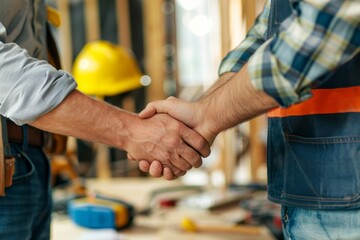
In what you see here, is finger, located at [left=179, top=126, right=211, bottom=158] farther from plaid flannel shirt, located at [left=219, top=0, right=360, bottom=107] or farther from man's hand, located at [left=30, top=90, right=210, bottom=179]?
plaid flannel shirt, located at [left=219, top=0, right=360, bottom=107]

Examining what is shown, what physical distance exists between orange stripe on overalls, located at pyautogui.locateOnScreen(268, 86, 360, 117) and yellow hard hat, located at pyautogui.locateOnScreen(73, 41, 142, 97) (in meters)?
1.98

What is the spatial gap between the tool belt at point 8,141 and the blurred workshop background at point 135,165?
1.12ft

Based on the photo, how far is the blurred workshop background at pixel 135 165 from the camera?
201cm

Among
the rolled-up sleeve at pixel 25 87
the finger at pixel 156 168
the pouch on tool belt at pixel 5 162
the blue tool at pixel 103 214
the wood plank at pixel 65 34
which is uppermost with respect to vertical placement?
the wood plank at pixel 65 34

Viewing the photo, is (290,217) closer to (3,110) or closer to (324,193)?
(324,193)

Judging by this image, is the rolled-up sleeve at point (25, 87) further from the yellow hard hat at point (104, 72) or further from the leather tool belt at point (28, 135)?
the yellow hard hat at point (104, 72)

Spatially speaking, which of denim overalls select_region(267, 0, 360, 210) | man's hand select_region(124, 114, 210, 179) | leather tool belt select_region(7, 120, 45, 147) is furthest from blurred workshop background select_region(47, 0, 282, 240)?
denim overalls select_region(267, 0, 360, 210)

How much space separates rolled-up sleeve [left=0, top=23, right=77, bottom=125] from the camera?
96 centimetres

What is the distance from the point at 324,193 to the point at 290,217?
4.0 inches

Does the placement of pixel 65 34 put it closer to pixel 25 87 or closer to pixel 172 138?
pixel 172 138

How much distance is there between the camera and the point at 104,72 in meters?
2.82

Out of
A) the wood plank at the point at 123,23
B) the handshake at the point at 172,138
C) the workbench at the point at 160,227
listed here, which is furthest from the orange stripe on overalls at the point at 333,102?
the wood plank at the point at 123,23

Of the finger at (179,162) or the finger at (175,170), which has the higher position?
the finger at (179,162)

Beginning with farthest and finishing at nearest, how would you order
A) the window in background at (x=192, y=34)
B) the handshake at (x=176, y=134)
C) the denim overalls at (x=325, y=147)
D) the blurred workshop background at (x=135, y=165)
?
the window in background at (x=192, y=34) < the blurred workshop background at (x=135, y=165) < the handshake at (x=176, y=134) < the denim overalls at (x=325, y=147)
